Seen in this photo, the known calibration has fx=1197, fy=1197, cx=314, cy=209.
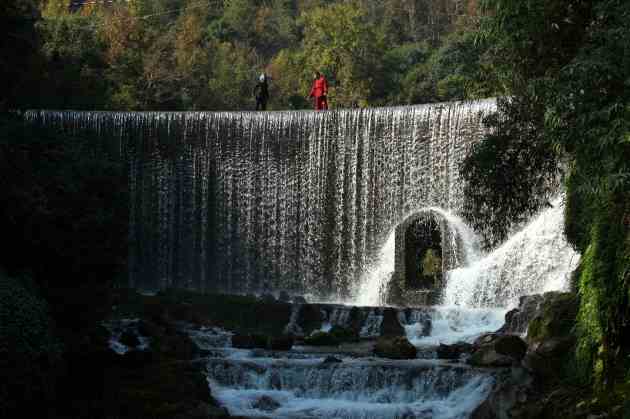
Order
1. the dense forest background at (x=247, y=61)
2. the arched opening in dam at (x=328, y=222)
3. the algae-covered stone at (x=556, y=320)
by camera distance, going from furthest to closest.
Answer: the dense forest background at (x=247, y=61) < the arched opening in dam at (x=328, y=222) < the algae-covered stone at (x=556, y=320)

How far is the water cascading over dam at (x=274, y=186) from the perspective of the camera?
30984 mm

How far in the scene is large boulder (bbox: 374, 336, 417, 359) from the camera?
20.4 m

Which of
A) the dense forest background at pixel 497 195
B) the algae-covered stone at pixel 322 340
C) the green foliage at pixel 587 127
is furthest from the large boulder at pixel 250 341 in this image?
the green foliage at pixel 587 127

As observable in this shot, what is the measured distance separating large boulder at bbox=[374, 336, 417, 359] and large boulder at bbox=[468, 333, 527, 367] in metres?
1.49

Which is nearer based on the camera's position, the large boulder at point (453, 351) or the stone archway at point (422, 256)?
the large boulder at point (453, 351)

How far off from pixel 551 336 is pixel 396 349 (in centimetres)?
369

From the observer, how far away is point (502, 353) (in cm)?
1870

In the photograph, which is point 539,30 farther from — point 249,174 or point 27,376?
point 249,174

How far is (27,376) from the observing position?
14422mm

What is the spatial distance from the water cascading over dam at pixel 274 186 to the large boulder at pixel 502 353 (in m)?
11.1

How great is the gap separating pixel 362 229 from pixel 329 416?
556 inches

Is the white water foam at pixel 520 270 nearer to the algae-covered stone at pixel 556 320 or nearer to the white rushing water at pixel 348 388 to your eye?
the algae-covered stone at pixel 556 320

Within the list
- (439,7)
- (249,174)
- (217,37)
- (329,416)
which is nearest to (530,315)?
(329,416)

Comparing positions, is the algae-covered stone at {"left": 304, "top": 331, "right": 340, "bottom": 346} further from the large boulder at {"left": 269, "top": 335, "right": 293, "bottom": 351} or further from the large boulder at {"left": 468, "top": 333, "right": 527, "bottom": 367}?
the large boulder at {"left": 468, "top": 333, "right": 527, "bottom": 367}
